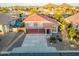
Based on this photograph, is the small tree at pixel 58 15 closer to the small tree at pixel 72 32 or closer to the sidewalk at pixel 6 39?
the small tree at pixel 72 32

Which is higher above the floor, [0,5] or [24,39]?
[0,5]

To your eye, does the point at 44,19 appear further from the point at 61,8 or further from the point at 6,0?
the point at 6,0

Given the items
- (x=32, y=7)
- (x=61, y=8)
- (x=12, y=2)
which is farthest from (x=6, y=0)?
(x=61, y=8)

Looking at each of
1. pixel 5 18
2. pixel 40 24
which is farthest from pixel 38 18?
pixel 5 18

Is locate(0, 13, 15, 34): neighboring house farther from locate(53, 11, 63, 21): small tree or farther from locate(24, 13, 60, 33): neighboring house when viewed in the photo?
locate(53, 11, 63, 21): small tree

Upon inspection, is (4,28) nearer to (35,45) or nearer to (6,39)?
(6,39)

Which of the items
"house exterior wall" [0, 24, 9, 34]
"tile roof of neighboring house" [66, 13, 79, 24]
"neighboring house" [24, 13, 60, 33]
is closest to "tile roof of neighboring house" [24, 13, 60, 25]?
"neighboring house" [24, 13, 60, 33]
